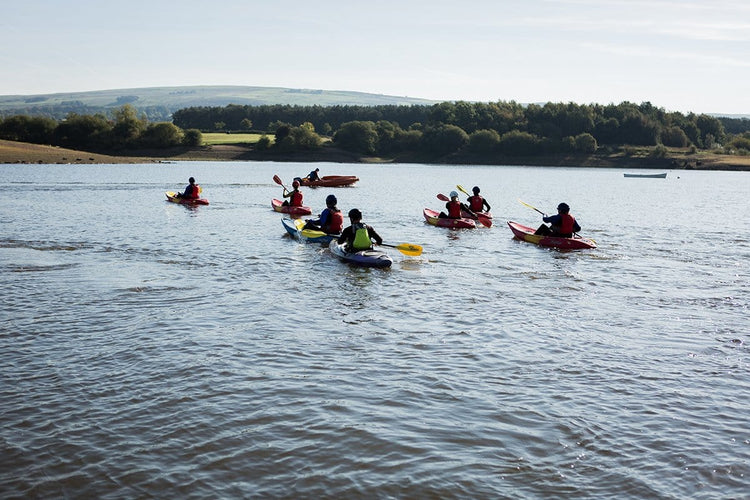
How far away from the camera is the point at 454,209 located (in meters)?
30.8

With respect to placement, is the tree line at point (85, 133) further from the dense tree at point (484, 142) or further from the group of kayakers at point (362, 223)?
the group of kayakers at point (362, 223)

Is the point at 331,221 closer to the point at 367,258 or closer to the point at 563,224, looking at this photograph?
the point at 367,258

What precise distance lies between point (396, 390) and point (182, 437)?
317 cm

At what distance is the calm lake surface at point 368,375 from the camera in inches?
309

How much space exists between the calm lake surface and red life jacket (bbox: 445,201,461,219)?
7382 mm

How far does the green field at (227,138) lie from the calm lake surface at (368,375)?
119172 millimetres

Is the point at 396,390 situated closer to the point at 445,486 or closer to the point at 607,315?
the point at 445,486

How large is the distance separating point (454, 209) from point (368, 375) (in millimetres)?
20432

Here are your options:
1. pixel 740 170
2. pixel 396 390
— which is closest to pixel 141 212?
pixel 396 390

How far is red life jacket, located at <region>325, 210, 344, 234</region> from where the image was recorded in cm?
2438

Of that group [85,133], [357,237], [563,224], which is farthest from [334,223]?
[85,133]

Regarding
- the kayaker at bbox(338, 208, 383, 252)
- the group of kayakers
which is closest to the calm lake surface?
the kayaker at bbox(338, 208, 383, 252)

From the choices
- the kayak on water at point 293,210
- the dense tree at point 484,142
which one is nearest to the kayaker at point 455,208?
the kayak on water at point 293,210

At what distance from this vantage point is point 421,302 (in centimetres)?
1642
